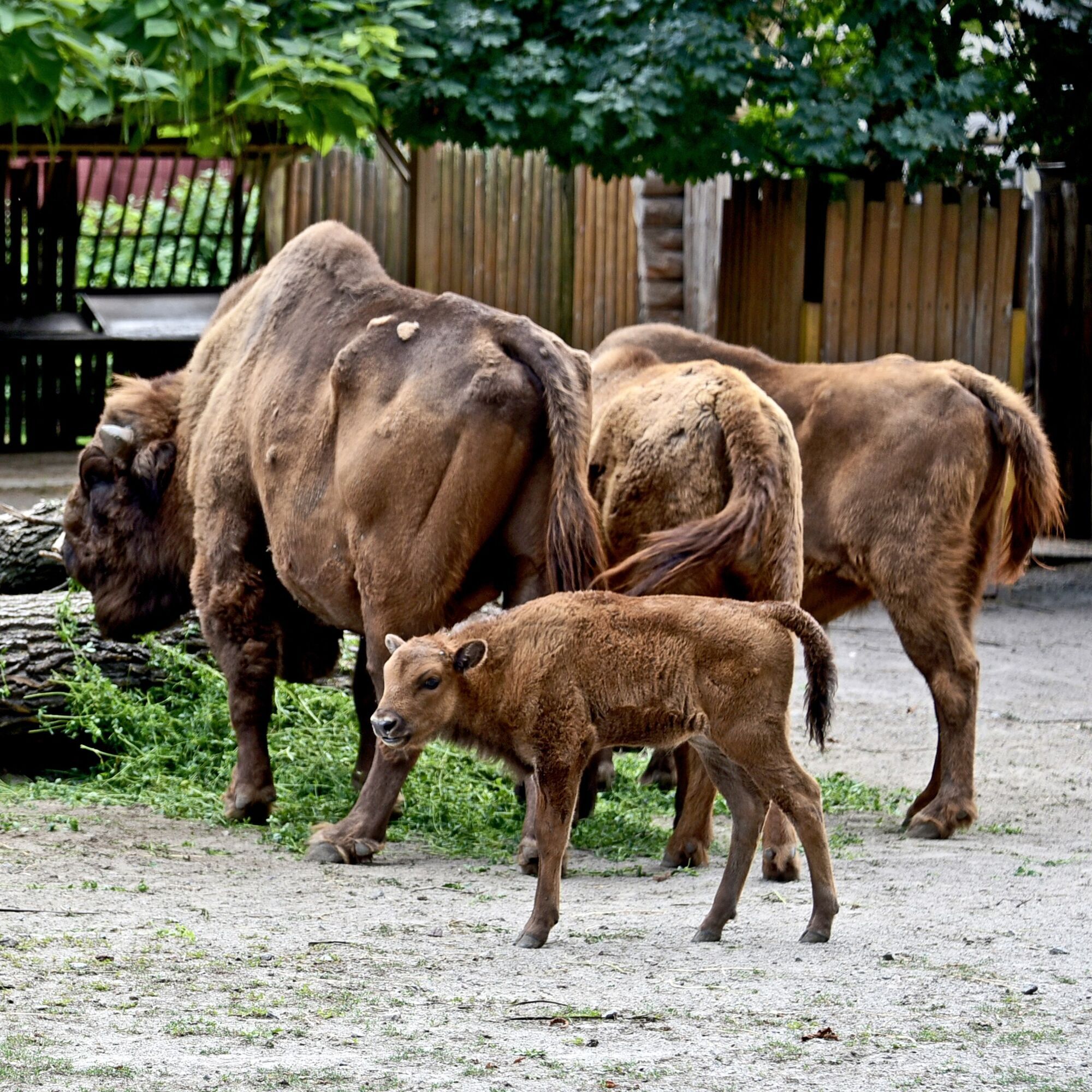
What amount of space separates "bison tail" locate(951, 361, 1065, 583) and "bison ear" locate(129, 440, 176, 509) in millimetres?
3417

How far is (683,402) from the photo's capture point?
21.4ft

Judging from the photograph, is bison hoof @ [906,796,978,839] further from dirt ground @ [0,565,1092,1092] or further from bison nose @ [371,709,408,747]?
bison nose @ [371,709,408,747]

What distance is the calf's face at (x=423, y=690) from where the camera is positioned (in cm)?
496

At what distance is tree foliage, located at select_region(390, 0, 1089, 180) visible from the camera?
1131 cm

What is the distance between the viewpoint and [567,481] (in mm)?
5945

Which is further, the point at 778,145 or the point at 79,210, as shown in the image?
the point at 79,210

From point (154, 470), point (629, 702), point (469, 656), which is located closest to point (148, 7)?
point (154, 470)

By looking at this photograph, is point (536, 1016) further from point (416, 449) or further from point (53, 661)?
point (53, 661)

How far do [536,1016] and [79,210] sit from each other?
39.6 ft

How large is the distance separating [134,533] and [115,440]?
1.38 ft

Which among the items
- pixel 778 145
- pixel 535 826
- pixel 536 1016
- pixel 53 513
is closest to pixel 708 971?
pixel 536 1016

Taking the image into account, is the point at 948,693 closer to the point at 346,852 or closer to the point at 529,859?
the point at 529,859

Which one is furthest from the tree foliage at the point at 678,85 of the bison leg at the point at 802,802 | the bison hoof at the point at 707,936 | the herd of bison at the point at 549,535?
the bison hoof at the point at 707,936

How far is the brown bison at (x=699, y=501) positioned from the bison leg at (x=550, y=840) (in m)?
0.99
